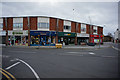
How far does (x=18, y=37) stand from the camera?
26906mm

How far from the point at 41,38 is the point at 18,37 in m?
6.89

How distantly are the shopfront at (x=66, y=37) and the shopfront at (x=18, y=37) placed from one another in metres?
9.68

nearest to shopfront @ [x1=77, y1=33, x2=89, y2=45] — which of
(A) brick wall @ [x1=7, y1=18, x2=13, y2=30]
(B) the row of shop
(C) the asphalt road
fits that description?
(B) the row of shop

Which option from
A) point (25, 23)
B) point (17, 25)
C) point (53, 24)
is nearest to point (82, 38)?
point (53, 24)

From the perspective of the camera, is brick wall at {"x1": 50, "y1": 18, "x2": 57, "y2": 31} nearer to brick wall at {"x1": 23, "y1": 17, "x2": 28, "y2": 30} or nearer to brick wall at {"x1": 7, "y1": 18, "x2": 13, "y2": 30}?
brick wall at {"x1": 23, "y1": 17, "x2": 28, "y2": 30}

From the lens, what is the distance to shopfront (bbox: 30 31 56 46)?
25156 millimetres

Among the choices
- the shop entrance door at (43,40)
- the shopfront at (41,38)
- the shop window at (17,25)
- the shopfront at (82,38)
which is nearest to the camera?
the shopfront at (41,38)

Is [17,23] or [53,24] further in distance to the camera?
[17,23]

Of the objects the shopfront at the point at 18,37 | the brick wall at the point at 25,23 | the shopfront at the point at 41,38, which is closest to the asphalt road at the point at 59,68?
the shopfront at the point at 41,38

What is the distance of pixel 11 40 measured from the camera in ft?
90.6

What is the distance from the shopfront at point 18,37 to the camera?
85.8 ft

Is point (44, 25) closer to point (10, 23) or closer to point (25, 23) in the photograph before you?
point (25, 23)

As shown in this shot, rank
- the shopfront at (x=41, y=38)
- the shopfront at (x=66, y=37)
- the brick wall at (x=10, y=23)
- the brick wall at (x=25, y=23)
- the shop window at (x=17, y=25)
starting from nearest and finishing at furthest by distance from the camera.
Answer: the shopfront at (x=41, y=38), the brick wall at (x=25, y=23), the shop window at (x=17, y=25), the brick wall at (x=10, y=23), the shopfront at (x=66, y=37)

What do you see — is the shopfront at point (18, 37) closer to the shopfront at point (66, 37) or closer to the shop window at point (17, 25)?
the shop window at point (17, 25)
